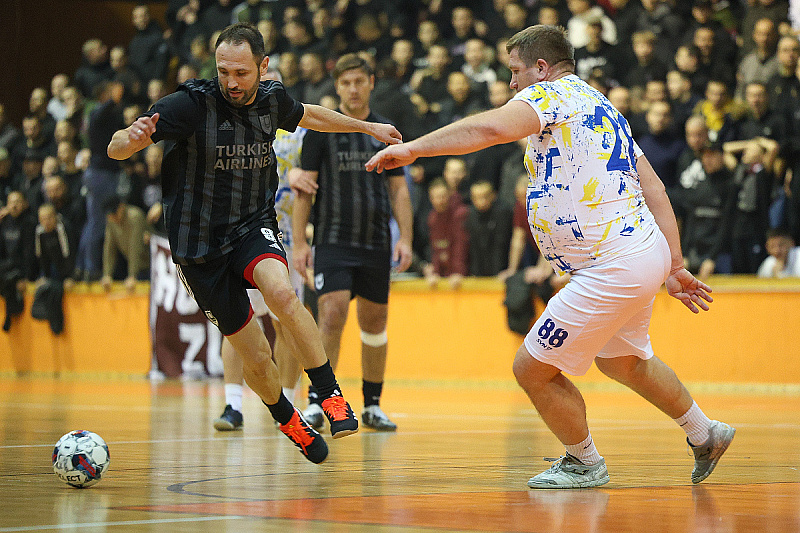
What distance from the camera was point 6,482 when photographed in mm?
4969

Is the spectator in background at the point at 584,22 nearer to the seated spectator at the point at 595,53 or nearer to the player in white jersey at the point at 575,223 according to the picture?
the seated spectator at the point at 595,53

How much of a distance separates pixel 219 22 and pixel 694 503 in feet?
54.0

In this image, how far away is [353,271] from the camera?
8.30m

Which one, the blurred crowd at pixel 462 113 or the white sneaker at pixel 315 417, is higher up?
the blurred crowd at pixel 462 113

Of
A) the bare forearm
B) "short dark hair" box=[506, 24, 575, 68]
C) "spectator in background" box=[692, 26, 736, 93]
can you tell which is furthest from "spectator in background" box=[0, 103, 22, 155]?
"short dark hair" box=[506, 24, 575, 68]

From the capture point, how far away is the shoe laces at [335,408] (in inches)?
210

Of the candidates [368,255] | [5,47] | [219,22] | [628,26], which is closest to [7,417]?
[368,255]

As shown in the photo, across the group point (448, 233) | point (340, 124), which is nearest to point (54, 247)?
point (448, 233)

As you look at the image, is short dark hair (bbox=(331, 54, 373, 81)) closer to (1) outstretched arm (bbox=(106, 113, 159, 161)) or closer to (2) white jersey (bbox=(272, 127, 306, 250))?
(2) white jersey (bbox=(272, 127, 306, 250))

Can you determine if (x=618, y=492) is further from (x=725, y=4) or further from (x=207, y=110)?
(x=725, y=4)

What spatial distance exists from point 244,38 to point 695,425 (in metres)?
2.84

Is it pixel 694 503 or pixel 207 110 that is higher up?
pixel 207 110

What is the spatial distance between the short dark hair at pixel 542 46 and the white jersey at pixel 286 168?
3.97 meters

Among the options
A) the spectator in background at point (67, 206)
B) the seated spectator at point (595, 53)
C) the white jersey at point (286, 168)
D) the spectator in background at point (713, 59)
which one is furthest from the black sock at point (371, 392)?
the spectator in background at point (67, 206)
